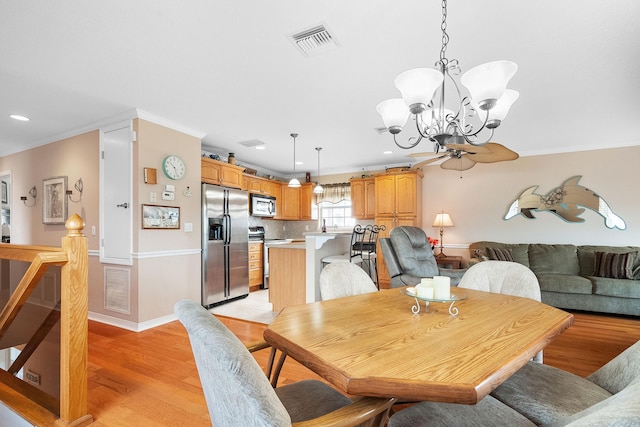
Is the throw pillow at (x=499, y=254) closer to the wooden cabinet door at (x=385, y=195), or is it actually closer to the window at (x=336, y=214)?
the wooden cabinet door at (x=385, y=195)

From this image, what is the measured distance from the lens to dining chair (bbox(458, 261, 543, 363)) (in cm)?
189

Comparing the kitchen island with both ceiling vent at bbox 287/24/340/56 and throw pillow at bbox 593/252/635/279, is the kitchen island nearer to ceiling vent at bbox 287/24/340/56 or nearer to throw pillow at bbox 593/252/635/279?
ceiling vent at bbox 287/24/340/56

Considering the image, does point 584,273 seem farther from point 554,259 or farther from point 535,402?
point 535,402

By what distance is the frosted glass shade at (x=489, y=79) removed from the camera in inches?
60.4

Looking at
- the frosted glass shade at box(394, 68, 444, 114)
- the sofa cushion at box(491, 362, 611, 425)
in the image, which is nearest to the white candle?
the sofa cushion at box(491, 362, 611, 425)

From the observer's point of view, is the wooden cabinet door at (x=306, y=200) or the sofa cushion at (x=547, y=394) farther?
the wooden cabinet door at (x=306, y=200)

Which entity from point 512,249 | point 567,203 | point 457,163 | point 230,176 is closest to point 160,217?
point 230,176

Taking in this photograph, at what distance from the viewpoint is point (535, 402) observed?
115cm

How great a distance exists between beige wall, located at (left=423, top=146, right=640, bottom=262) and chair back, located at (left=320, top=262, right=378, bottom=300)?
4181 millimetres

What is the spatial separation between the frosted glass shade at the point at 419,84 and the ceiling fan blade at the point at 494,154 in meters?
0.87

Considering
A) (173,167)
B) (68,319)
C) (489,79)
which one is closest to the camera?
(489,79)

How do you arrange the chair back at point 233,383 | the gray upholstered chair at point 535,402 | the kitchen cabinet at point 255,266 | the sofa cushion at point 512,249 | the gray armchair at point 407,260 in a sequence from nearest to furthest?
the chair back at point 233,383 < the gray upholstered chair at point 535,402 < the gray armchair at point 407,260 < the sofa cushion at point 512,249 < the kitchen cabinet at point 255,266

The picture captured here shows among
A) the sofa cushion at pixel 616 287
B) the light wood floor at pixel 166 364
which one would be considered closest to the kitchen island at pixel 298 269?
the light wood floor at pixel 166 364

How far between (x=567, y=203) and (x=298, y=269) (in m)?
4.32
